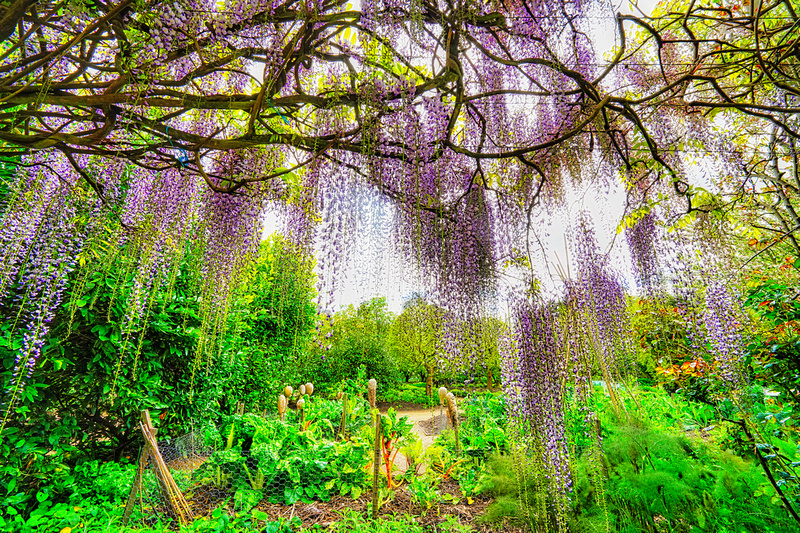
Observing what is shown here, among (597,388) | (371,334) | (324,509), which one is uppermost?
(371,334)

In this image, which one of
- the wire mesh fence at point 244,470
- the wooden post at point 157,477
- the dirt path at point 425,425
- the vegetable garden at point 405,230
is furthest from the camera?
the dirt path at point 425,425

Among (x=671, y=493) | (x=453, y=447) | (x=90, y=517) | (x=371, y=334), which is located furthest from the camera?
(x=371, y=334)

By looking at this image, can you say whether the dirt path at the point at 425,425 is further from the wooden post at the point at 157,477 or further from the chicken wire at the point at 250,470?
the wooden post at the point at 157,477

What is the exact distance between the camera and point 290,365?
6395mm

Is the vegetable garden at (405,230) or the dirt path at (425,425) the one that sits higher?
the vegetable garden at (405,230)

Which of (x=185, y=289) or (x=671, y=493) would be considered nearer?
(x=671, y=493)

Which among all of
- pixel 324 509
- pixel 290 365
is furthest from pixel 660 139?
pixel 290 365

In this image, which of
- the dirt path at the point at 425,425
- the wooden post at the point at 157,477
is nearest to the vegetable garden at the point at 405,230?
the wooden post at the point at 157,477

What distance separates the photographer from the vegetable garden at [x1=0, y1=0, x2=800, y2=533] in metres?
1.75

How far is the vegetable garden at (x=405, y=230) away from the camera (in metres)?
1.75

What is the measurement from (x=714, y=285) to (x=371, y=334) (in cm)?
846

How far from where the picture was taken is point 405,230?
7.74 ft

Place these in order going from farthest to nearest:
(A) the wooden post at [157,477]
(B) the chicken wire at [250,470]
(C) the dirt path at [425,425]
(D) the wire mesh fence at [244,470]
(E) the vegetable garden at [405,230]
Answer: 1. (C) the dirt path at [425,425]
2. (B) the chicken wire at [250,470]
3. (D) the wire mesh fence at [244,470]
4. (A) the wooden post at [157,477]
5. (E) the vegetable garden at [405,230]

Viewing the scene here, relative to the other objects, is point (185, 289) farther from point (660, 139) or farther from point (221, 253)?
point (660, 139)
